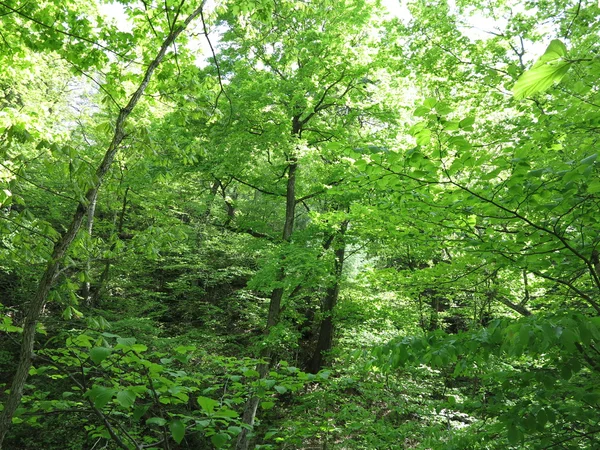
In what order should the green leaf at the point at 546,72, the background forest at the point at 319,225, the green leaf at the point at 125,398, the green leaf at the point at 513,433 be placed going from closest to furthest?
the green leaf at the point at 546,72
the green leaf at the point at 125,398
the green leaf at the point at 513,433
the background forest at the point at 319,225

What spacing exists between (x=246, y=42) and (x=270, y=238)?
4865 mm

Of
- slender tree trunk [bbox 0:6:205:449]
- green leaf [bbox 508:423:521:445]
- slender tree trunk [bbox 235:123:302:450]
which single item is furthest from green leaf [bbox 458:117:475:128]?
slender tree trunk [bbox 235:123:302:450]

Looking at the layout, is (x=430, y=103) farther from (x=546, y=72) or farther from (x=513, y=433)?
(x=513, y=433)

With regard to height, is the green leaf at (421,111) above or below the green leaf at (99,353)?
above

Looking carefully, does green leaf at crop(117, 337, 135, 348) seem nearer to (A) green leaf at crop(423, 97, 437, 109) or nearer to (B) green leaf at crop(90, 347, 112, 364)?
(B) green leaf at crop(90, 347, 112, 364)

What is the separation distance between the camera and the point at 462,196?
7.00ft

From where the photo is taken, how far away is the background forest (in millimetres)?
1711

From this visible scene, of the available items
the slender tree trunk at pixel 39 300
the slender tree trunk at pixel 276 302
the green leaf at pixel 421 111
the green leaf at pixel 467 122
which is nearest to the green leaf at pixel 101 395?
the slender tree trunk at pixel 39 300

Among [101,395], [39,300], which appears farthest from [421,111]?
[39,300]

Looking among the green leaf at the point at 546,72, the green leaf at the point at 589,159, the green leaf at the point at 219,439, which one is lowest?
the green leaf at the point at 219,439

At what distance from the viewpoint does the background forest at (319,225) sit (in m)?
1.71

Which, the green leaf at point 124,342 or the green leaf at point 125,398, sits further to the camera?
the green leaf at point 124,342

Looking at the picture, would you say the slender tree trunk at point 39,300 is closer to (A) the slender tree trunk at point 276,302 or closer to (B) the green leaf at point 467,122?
(B) the green leaf at point 467,122

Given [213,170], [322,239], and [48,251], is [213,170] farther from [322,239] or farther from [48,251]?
[48,251]
